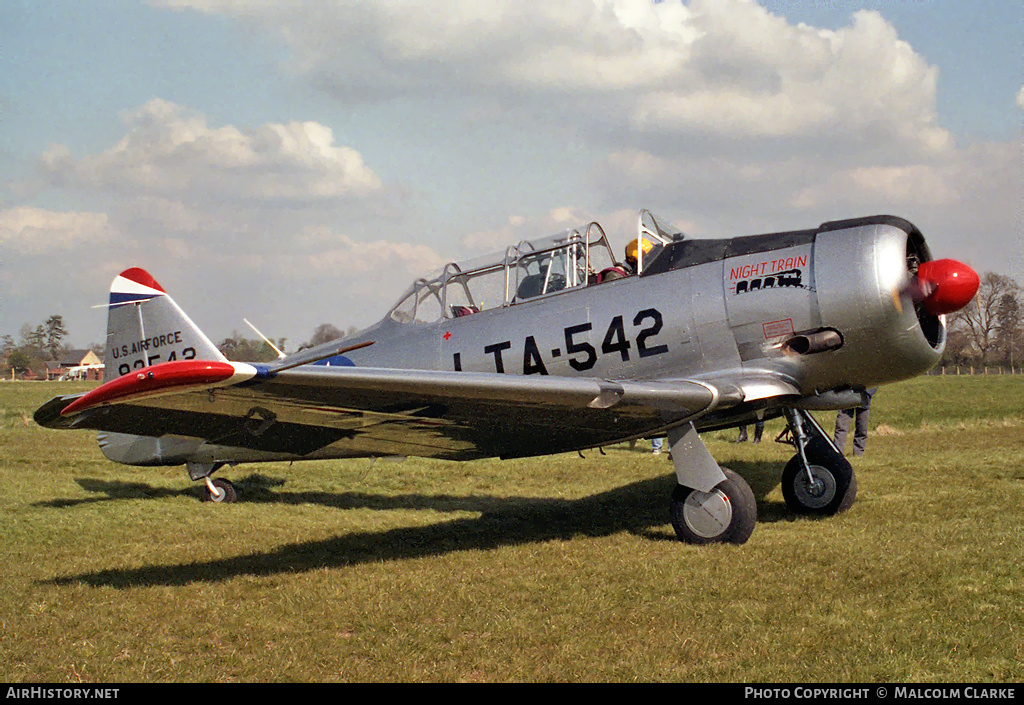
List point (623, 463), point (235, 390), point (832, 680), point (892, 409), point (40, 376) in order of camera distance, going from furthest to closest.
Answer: point (40, 376)
point (892, 409)
point (623, 463)
point (235, 390)
point (832, 680)

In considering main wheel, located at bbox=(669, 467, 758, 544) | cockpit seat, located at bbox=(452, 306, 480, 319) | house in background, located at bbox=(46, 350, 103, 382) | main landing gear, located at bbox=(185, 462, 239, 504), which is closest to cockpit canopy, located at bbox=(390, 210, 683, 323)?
cockpit seat, located at bbox=(452, 306, 480, 319)

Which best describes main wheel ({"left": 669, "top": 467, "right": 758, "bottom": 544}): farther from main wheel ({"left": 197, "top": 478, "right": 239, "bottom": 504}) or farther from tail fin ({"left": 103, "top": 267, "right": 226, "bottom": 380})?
main wheel ({"left": 197, "top": 478, "right": 239, "bottom": 504})

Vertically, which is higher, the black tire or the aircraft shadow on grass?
the black tire

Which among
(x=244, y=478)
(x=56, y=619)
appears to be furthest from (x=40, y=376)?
(x=56, y=619)

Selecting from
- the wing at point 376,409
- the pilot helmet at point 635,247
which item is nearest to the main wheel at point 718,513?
the wing at point 376,409

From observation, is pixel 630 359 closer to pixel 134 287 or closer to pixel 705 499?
pixel 705 499

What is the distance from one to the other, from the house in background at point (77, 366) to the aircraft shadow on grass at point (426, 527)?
10274 centimetres

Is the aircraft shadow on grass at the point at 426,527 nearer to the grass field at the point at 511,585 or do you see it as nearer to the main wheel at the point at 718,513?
the grass field at the point at 511,585

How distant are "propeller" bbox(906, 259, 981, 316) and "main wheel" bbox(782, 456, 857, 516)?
196 centimetres

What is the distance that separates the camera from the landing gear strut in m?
7.95

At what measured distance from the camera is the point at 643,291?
24.1ft

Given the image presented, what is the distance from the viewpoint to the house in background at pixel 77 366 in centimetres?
10521
